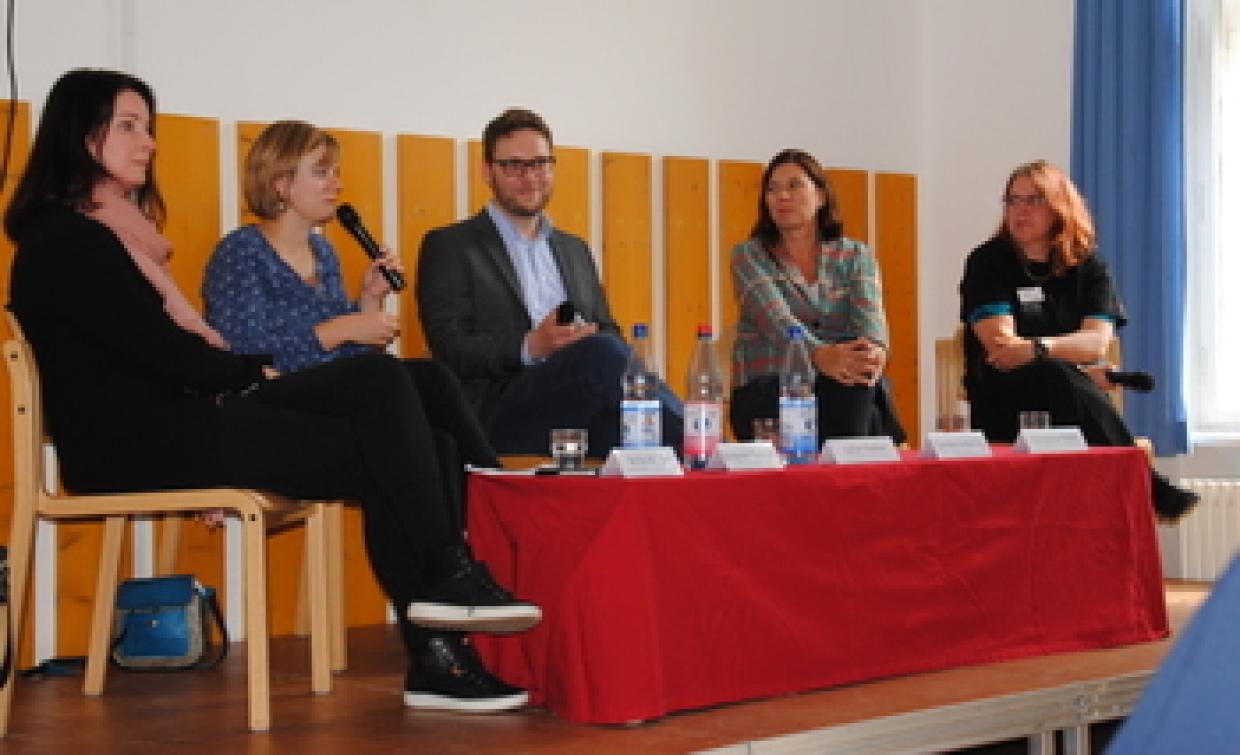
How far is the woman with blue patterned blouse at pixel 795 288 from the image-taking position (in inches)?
168

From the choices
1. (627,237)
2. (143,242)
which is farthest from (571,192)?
(143,242)

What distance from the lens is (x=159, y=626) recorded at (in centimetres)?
371

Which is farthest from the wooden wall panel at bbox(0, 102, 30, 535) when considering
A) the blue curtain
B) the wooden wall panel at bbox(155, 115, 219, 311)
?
the blue curtain

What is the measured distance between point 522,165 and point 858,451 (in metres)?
1.44

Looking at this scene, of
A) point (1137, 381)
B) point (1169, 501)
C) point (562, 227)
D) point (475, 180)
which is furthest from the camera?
point (562, 227)

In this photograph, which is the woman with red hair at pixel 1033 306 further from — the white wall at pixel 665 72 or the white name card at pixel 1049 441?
the white wall at pixel 665 72

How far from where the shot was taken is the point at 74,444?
2.98 m

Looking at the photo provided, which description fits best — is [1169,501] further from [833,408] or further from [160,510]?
[160,510]

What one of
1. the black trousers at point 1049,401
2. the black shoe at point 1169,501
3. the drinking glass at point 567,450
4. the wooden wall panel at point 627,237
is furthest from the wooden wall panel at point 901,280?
the drinking glass at point 567,450

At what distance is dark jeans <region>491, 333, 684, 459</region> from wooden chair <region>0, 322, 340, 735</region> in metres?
0.78

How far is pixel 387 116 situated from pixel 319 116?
211 millimetres

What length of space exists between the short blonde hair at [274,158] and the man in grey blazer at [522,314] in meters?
0.46

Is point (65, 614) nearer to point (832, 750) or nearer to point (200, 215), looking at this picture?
point (200, 215)

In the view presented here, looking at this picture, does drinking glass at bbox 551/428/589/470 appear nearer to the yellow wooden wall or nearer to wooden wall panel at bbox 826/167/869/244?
the yellow wooden wall
